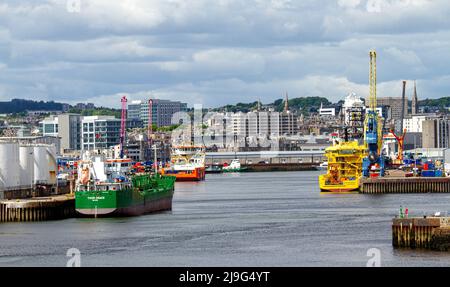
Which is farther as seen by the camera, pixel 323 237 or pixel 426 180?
pixel 426 180

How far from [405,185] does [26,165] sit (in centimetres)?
4437

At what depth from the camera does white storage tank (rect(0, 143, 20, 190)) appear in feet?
284

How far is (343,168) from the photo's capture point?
391ft

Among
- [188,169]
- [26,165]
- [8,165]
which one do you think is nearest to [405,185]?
[26,165]

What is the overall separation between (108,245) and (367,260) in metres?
16.2

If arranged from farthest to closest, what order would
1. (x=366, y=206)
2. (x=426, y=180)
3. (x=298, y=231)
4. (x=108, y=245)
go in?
(x=426, y=180) < (x=366, y=206) < (x=298, y=231) < (x=108, y=245)

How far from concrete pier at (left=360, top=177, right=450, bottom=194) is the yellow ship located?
1182mm

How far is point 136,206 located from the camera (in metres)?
85.1

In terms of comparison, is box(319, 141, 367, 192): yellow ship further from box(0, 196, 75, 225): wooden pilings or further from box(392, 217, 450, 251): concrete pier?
box(392, 217, 450, 251): concrete pier

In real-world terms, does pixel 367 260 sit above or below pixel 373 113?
below

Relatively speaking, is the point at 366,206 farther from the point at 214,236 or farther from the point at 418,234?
the point at 418,234

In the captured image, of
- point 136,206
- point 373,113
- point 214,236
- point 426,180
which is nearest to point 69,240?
point 214,236
